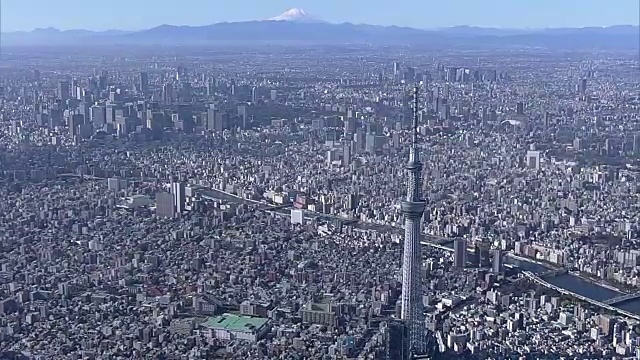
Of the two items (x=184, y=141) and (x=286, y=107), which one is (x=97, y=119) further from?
(x=286, y=107)

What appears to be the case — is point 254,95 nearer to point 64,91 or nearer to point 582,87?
point 64,91

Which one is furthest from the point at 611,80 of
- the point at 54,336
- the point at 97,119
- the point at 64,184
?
the point at 54,336

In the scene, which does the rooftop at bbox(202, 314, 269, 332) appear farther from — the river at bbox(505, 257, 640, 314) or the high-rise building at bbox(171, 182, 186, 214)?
the high-rise building at bbox(171, 182, 186, 214)

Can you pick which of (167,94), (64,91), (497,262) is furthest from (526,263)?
(64,91)

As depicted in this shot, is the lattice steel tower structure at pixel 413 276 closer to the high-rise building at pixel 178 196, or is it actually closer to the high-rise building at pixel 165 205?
the high-rise building at pixel 165 205

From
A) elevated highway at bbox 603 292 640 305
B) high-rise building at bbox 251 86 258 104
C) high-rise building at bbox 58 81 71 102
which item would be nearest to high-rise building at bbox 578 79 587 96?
high-rise building at bbox 251 86 258 104

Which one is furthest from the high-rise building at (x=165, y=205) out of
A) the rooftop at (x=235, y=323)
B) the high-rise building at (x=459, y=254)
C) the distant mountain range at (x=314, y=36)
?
the distant mountain range at (x=314, y=36)

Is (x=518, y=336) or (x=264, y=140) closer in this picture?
(x=518, y=336)
